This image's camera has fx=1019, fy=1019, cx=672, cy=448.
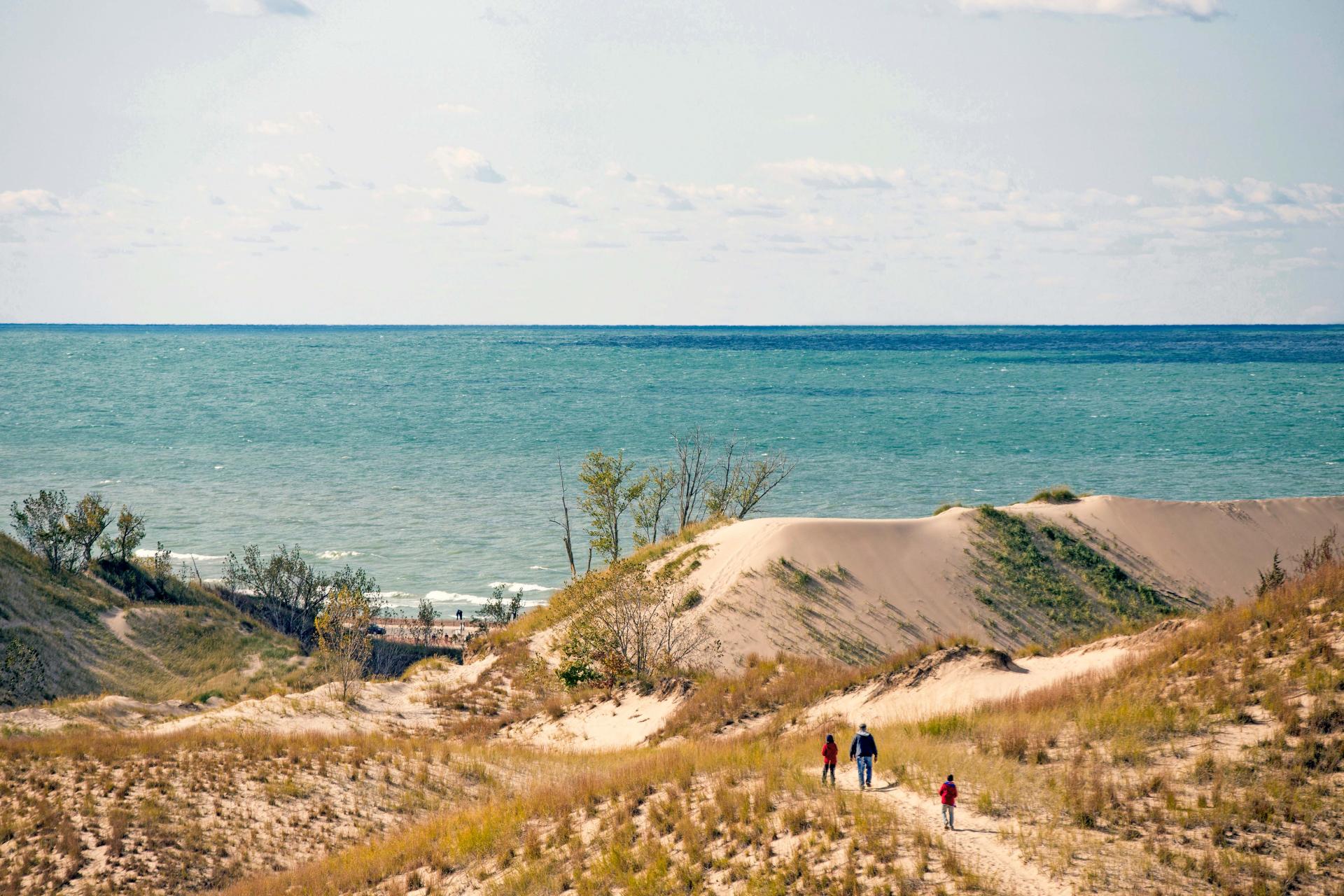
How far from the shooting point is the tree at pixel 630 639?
111 feet

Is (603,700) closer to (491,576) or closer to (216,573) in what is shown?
(491,576)

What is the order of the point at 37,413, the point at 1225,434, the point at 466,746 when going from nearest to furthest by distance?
the point at 466,746
the point at 1225,434
the point at 37,413

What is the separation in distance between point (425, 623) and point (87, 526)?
56.7ft

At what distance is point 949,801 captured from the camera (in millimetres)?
15734

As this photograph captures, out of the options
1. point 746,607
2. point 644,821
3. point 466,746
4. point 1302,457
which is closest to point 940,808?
point 644,821

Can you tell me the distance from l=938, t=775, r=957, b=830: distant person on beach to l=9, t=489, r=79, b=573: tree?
147 feet

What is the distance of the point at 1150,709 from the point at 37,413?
146 m

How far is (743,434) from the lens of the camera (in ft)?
354

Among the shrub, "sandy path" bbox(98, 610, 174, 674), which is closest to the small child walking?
the shrub

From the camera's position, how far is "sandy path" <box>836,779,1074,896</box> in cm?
1421

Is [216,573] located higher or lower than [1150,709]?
lower

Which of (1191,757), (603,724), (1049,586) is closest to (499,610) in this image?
(603,724)

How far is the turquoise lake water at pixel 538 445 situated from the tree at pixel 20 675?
2061 centimetres

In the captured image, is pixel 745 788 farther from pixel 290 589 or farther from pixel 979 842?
pixel 290 589
